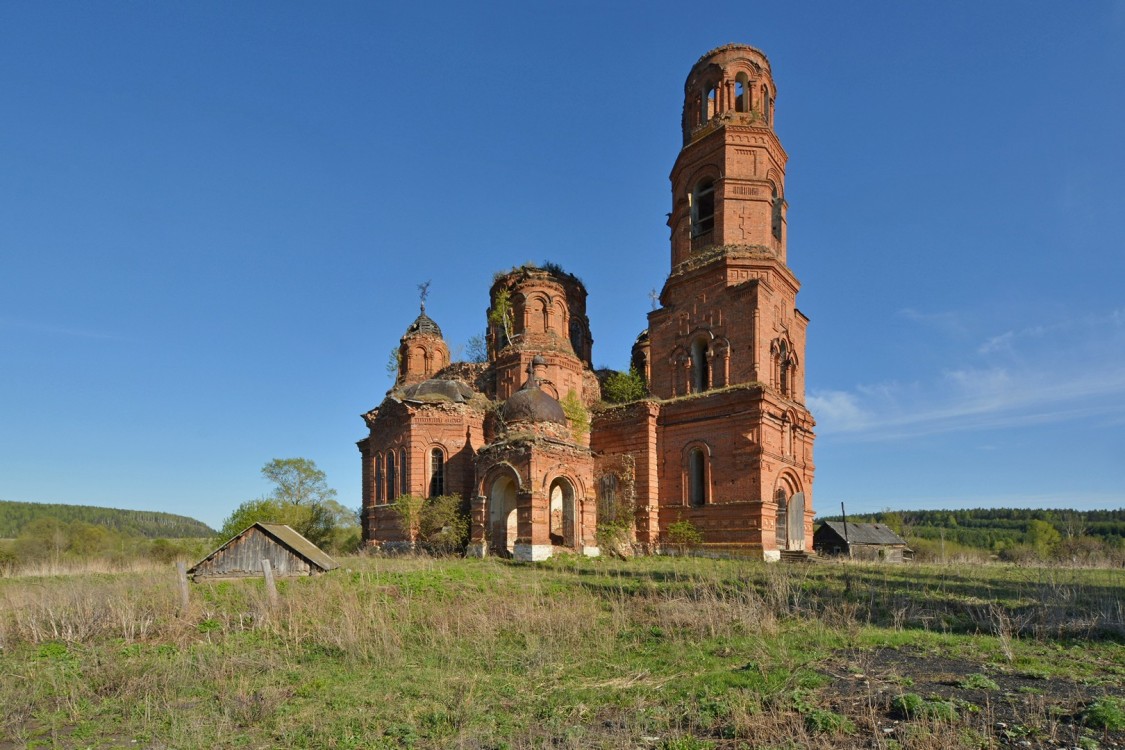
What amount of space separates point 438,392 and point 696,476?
36.3 feet

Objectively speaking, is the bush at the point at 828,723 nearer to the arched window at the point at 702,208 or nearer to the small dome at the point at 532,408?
the small dome at the point at 532,408

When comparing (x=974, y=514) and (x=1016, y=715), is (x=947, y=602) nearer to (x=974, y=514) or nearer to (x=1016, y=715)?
(x=1016, y=715)

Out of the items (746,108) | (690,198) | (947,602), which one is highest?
(746,108)

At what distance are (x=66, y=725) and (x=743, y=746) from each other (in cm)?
694

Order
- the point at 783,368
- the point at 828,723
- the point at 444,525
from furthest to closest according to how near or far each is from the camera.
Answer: the point at 783,368
the point at 444,525
the point at 828,723

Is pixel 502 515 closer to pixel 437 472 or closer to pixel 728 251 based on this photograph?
pixel 437 472

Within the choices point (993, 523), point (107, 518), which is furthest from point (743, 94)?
point (107, 518)

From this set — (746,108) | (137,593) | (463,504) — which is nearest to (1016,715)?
(137,593)

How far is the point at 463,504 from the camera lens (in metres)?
25.8

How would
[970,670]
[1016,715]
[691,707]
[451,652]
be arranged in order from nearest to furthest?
[1016,715] → [691,707] → [970,670] → [451,652]

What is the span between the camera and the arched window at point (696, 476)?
917 inches

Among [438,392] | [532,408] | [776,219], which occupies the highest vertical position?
[776,219]

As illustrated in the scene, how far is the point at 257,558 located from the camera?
15422 millimetres

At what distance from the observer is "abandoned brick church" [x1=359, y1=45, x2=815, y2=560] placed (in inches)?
871
